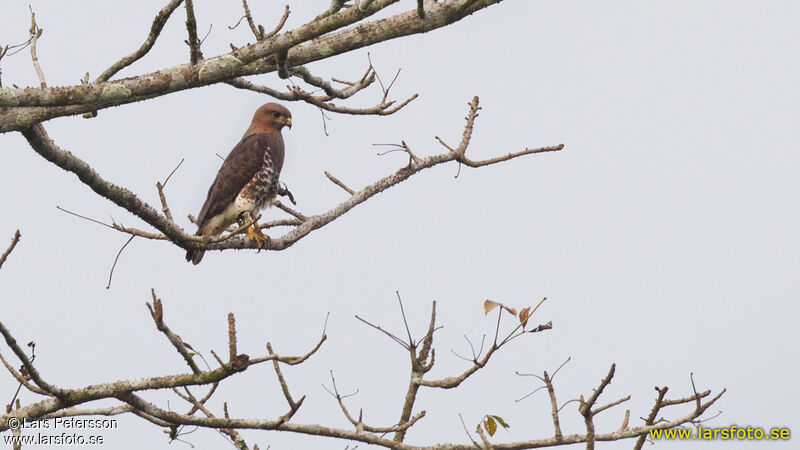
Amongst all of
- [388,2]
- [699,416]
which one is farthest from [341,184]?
[699,416]

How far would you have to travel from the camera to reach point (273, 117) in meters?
9.03

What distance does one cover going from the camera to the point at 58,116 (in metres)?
4.23

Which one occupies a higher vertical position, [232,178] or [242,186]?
[232,178]

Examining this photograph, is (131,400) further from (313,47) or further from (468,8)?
(468,8)

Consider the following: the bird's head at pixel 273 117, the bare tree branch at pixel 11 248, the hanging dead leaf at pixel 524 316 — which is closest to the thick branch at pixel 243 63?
the bare tree branch at pixel 11 248

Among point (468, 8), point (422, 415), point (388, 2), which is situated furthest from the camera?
point (422, 415)

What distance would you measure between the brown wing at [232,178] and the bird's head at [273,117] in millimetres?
378

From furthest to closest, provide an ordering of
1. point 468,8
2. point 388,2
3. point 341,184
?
point 341,184, point 468,8, point 388,2

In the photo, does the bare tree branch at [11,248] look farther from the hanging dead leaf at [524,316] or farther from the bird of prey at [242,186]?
the bird of prey at [242,186]

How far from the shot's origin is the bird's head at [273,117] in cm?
899

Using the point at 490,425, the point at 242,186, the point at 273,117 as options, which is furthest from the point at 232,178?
the point at 490,425

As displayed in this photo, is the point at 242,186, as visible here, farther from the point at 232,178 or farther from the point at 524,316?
the point at 524,316

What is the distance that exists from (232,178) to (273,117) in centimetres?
94

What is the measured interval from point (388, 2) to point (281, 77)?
696 millimetres
